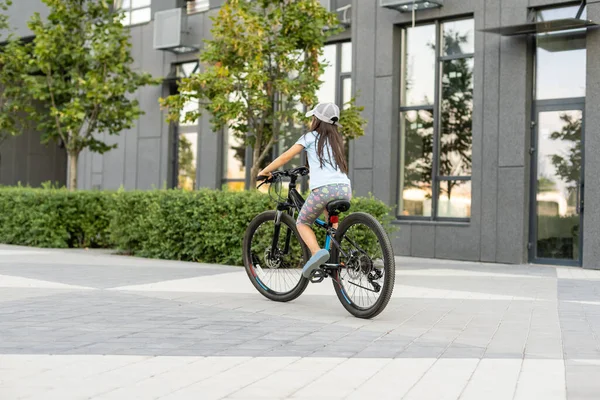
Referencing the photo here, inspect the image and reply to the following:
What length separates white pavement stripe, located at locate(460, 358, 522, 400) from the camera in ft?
13.7

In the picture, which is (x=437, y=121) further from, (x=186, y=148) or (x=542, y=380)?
(x=542, y=380)

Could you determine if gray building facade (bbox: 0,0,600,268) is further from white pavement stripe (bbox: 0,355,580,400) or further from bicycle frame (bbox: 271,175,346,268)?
white pavement stripe (bbox: 0,355,580,400)

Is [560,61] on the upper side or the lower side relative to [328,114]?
upper

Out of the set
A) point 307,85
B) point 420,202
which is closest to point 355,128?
point 307,85

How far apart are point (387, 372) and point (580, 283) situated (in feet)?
21.7

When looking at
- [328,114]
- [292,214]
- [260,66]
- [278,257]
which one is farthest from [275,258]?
[260,66]

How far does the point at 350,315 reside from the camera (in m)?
6.96

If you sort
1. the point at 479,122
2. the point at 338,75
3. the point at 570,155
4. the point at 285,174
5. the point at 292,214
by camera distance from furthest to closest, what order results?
the point at 338,75
the point at 479,122
the point at 570,155
the point at 292,214
the point at 285,174

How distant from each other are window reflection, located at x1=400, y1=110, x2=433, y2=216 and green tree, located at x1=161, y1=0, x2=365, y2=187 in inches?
93.3

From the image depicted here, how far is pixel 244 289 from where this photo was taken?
340 inches

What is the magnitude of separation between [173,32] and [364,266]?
528 inches

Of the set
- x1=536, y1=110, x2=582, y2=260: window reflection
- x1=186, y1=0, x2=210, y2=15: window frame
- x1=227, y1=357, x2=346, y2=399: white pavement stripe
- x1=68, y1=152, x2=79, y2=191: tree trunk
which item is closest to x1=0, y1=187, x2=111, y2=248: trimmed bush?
x1=68, y1=152, x2=79, y2=191: tree trunk

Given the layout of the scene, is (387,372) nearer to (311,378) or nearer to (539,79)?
(311,378)

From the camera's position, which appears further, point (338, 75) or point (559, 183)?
point (338, 75)
